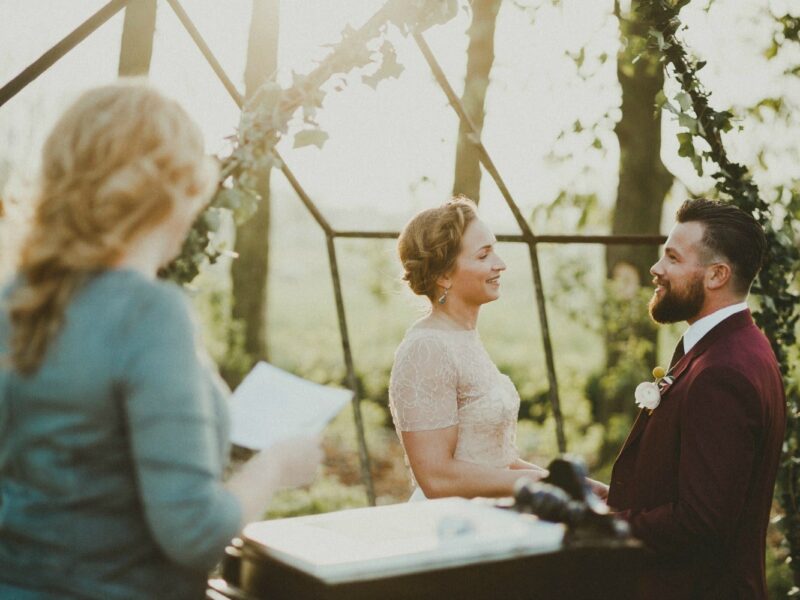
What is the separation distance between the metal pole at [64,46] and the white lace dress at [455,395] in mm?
1325

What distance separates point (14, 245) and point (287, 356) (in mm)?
10374

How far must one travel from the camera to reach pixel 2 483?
1603 mm

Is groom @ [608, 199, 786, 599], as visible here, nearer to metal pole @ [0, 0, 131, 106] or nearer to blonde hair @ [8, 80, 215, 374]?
blonde hair @ [8, 80, 215, 374]

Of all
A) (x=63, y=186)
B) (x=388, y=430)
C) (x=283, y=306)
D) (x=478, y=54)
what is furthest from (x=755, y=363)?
(x=283, y=306)

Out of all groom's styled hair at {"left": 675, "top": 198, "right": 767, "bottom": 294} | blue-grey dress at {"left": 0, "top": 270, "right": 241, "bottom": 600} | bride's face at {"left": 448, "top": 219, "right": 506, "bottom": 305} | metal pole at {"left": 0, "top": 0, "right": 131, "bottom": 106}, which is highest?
metal pole at {"left": 0, "top": 0, "right": 131, "bottom": 106}

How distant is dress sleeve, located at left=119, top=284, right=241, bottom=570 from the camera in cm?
144

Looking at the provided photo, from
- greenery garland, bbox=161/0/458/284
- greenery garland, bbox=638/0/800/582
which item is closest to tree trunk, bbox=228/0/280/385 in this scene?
greenery garland, bbox=638/0/800/582

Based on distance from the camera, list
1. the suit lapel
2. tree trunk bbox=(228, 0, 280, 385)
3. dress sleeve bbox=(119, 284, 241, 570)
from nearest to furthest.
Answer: dress sleeve bbox=(119, 284, 241, 570) → the suit lapel → tree trunk bbox=(228, 0, 280, 385)

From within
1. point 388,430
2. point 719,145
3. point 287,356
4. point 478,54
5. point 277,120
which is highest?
point 478,54

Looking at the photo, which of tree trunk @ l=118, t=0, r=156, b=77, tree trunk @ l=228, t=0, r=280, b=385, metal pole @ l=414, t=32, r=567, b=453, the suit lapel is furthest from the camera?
tree trunk @ l=228, t=0, r=280, b=385

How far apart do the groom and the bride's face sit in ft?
1.96

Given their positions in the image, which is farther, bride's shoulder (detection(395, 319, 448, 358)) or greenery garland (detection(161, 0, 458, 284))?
bride's shoulder (detection(395, 319, 448, 358))

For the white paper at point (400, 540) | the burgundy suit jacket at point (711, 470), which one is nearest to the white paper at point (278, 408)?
the white paper at point (400, 540)

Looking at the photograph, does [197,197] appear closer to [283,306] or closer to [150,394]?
[150,394]
